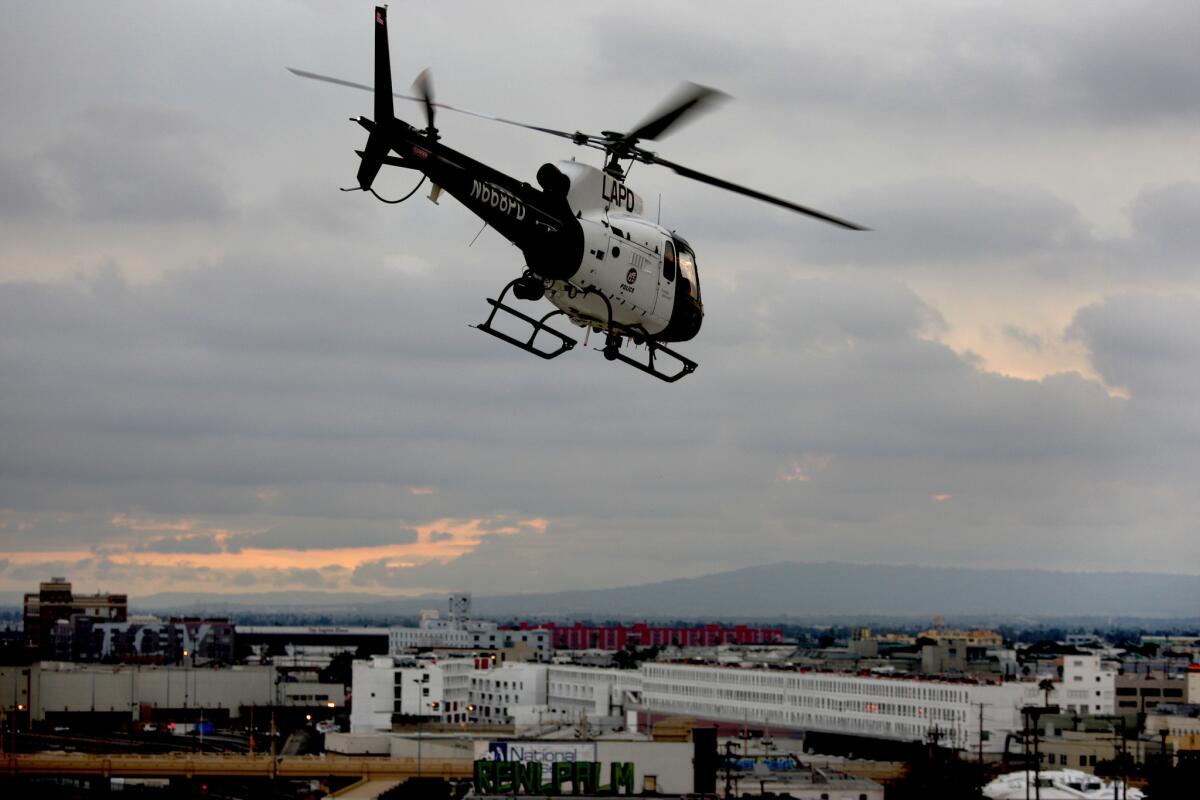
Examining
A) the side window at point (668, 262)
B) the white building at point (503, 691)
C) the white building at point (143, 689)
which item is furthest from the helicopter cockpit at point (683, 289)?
the white building at point (143, 689)

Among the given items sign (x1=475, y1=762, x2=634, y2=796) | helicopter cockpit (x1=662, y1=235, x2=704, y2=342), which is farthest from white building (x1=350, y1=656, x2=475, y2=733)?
A: helicopter cockpit (x1=662, y1=235, x2=704, y2=342)

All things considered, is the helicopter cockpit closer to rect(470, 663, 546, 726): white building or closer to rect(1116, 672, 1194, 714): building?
rect(470, 663, 546, 726): white building

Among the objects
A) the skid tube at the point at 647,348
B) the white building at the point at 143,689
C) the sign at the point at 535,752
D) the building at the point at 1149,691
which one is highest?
the skid tube at the point at 647,348

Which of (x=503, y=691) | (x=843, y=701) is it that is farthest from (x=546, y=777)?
(x=503, y=691)

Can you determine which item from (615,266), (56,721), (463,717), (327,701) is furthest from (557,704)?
(615,266)

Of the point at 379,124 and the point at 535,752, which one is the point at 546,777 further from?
the point at 379,124

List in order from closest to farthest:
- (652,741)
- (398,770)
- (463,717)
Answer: (652,741)
(398,770)
(463,717)

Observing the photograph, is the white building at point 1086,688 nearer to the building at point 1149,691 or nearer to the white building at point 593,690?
the building at point 1149,691

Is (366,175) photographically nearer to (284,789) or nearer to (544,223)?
(544,223)
